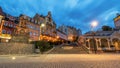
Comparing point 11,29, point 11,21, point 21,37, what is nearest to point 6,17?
point 11,21

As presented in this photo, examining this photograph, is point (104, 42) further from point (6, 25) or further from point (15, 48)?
point (6, 25)

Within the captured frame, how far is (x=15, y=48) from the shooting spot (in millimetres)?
21062

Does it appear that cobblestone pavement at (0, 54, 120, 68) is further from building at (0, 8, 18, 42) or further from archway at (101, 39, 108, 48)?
building at (0, 8, 18, 42)

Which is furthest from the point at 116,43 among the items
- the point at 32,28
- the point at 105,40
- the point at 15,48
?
the point at 32,28

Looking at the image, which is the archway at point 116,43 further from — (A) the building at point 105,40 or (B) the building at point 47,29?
(B) the building at point 47,29

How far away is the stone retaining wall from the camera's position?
20.2m

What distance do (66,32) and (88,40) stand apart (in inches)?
1847

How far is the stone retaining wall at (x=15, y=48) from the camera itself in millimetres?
20216

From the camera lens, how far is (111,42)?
27.1 meters

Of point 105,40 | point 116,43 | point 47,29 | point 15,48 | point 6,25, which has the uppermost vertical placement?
point 47,29

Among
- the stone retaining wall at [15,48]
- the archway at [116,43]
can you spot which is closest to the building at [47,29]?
the stone retaining wall at [15,48]

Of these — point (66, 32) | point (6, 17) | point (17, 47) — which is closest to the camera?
point (17, 47)

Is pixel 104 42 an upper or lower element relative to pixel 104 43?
upper

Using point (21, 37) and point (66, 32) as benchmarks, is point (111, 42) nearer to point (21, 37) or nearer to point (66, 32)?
point (21, 37)
